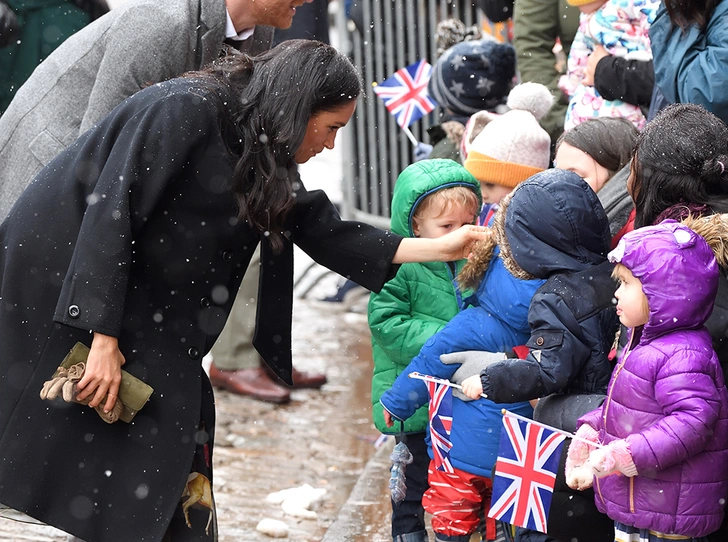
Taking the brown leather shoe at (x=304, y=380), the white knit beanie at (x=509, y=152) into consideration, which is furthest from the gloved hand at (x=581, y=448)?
the brown leather shoe at (x=304, y=380)

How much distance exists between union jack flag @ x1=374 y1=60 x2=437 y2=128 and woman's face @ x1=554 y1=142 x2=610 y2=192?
7.61ft

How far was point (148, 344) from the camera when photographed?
136 inches

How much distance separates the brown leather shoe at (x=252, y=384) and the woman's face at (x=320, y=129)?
11.7 feet

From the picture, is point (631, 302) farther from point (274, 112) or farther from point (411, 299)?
point (411, 299)

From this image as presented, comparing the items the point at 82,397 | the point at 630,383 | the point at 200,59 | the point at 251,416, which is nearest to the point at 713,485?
the point at 630,383

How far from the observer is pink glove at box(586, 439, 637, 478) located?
286cm

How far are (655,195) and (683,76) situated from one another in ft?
2.56

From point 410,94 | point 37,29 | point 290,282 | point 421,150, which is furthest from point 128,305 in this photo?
point 410,94

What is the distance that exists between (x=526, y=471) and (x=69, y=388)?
137 centimetres

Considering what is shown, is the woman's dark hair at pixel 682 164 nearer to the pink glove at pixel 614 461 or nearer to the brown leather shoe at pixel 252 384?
the pink glove at pixel 614 461

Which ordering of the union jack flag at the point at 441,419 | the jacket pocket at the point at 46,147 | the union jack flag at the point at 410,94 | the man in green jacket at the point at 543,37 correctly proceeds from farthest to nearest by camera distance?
the union jack flag at the point at 410,94 < the man in green jacket at the point at 543,37 < the jacket pocket at the point at 46,147 < the union jack flag at the point at 441,419

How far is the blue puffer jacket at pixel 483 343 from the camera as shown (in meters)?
3.59

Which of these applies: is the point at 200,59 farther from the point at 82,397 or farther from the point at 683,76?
the point at 683,76

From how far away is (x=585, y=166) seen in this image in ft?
13.8
